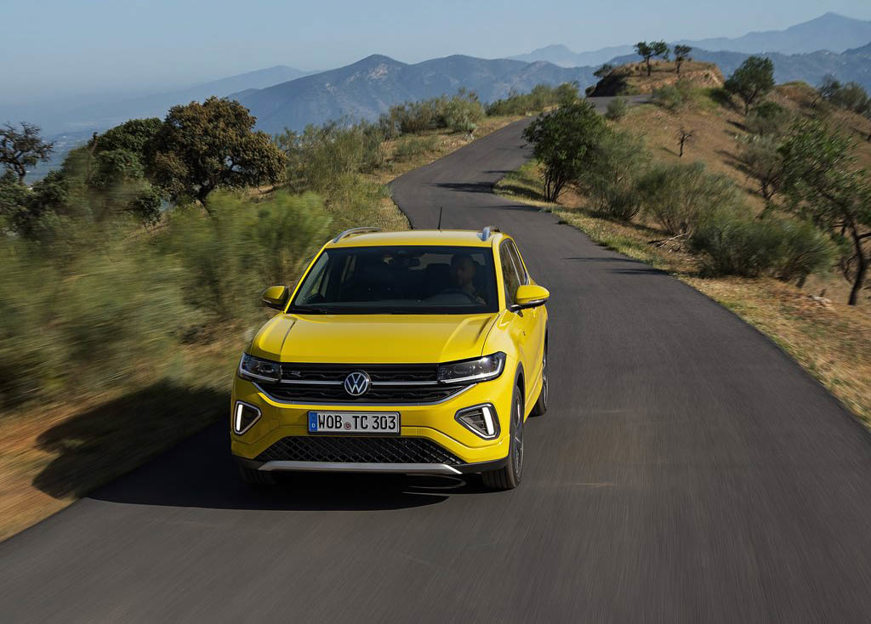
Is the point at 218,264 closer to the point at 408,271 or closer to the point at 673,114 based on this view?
the point at 408,271

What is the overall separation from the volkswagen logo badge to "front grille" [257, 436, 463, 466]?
0.27 m

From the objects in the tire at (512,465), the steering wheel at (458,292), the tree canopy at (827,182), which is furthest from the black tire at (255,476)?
the tree canopy at (827,182)

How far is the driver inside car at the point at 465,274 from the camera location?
244 inches

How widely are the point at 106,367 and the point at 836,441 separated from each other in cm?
618

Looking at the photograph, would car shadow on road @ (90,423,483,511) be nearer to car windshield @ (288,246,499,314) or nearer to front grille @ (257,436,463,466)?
front grille @ (257,436,463,466)

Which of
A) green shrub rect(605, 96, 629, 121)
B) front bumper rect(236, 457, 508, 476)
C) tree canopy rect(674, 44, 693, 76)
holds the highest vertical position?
front bumper rect(236, 457, 508, 476)

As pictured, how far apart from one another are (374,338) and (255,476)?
1152 millimetres

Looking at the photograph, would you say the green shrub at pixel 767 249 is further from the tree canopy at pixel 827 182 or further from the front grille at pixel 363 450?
the front grille at pixel 363 450

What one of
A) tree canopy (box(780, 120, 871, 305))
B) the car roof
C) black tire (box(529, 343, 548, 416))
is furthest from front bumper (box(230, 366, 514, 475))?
tree canopy (box(780, 120, 871, 305))

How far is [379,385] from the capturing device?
16.2ft

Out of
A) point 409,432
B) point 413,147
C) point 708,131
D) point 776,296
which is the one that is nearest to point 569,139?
point 413,147

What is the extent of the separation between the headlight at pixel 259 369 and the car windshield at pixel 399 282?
2.82ft

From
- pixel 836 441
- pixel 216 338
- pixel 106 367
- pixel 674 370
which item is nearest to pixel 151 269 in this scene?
pixel 106 367

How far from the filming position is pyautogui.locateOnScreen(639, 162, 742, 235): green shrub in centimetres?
3034
